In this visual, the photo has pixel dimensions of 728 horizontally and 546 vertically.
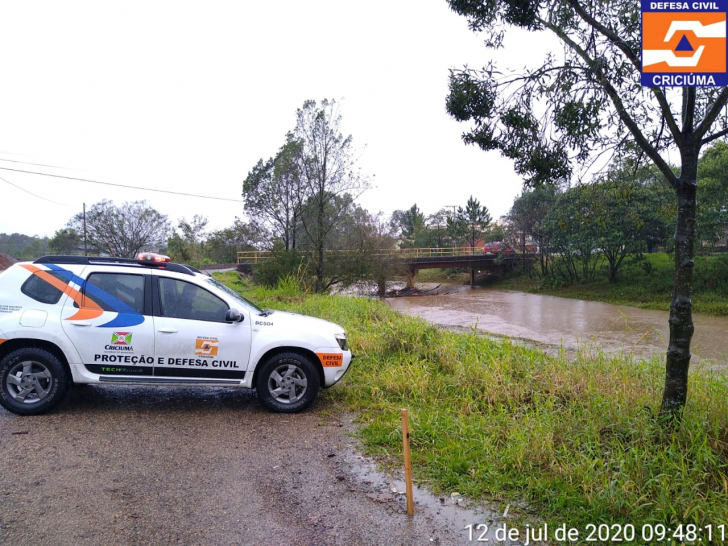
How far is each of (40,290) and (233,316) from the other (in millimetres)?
2115

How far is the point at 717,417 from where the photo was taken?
13.9 feet

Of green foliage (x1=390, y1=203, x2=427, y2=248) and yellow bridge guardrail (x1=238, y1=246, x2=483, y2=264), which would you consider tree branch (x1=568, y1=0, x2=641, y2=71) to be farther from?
green foliage (x1=390, y1=203, x2=427, y2=248)

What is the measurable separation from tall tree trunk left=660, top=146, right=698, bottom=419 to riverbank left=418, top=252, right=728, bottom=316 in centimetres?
2915

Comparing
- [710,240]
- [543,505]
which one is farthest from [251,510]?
[710,240]

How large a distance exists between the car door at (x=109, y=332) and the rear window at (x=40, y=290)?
0.16m

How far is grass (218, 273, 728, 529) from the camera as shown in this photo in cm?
356

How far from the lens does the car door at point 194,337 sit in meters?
5.52

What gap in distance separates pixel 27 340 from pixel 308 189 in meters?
25.5

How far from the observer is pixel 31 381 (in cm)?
535

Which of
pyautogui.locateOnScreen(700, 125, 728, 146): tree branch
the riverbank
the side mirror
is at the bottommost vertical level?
the riverbank

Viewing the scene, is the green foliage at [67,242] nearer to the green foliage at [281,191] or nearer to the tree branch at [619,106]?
the green foliage at [281,191]

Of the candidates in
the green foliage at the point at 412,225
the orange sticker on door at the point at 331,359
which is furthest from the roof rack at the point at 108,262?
the green foliage at the point at 412,225

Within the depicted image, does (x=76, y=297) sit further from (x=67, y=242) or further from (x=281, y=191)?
(x=67, y=242)
